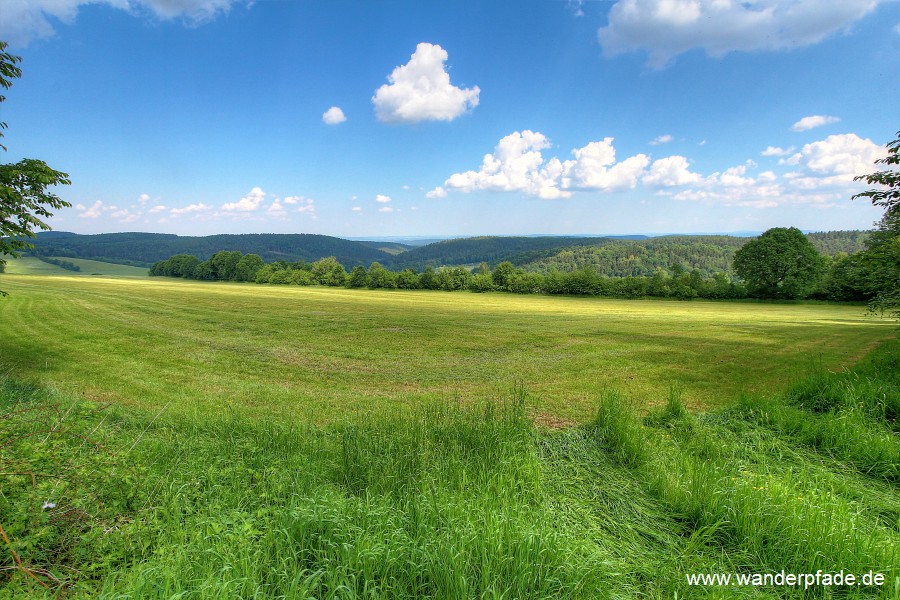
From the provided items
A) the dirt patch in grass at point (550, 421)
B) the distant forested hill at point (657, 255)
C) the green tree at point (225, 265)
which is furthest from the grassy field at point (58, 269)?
the distant forested hill at point (657, 255)

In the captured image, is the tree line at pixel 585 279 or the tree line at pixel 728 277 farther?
the tree line at pixel 585 279

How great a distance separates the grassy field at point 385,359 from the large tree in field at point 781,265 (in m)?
33.9

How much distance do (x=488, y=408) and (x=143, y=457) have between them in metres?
5.07

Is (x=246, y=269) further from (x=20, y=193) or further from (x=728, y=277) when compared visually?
(x=728, y=277)

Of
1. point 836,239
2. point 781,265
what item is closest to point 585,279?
point 781,265

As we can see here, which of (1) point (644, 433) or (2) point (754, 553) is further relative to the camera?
(1) point (644, 433)

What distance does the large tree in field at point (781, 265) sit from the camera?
173ft

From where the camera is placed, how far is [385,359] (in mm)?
15055

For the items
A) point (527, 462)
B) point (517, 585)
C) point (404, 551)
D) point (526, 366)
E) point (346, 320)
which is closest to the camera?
point (517, 585)

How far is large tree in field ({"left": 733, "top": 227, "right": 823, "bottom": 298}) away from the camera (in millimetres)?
52656

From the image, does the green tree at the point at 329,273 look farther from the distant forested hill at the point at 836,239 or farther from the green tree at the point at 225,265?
the distant forested hill at the point at 836,239

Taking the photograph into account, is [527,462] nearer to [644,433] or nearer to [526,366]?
[644,433]

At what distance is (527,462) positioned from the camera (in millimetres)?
5074

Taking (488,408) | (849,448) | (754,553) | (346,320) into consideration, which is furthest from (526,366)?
(346,320)
